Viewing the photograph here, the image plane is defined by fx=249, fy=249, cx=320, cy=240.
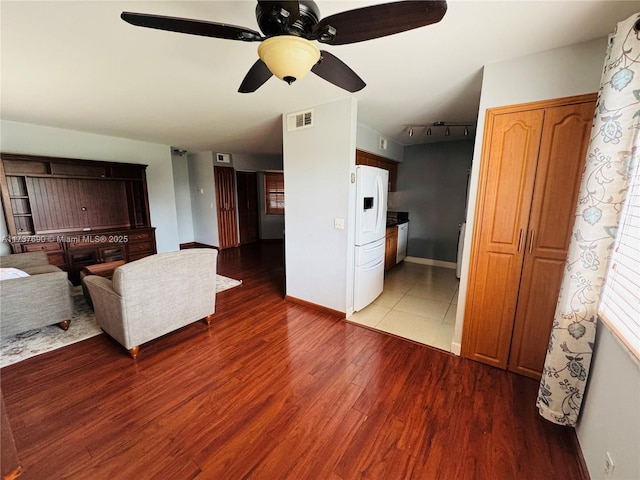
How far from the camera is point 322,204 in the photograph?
294 cm

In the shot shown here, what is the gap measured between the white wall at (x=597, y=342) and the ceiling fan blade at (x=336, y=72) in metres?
1.16

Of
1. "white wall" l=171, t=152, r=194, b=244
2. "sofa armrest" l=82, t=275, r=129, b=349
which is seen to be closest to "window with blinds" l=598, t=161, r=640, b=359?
"sofa armrest" l=82, t=275, r=129, b=349

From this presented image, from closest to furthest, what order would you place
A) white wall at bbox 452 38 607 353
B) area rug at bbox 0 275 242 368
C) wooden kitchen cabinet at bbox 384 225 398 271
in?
1. white wall at bbox 452 38 607 353
2. area rug at bbox 0 275 242 368
3. wooden kitchen cabinet at bbox 384 225 398 271

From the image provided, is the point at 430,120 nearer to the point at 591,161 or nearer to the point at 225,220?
the point at 591,161

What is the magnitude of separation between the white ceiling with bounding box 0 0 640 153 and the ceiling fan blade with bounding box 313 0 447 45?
372 millimetres

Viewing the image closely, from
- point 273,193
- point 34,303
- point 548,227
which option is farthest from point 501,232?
point 273,193

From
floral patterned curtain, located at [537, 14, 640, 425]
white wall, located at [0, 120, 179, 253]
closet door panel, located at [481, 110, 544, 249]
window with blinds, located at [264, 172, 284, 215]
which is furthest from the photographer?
window with blinds, located at [264, 172, 284, 215]

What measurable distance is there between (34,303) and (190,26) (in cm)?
292

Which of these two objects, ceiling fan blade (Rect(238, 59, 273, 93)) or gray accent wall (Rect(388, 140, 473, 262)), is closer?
ceiling fan blade (Rect(238, 59, 273, 93))

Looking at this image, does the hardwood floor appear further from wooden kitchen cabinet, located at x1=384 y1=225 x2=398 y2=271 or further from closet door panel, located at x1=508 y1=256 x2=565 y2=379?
wooden kitchen cabinet, located at x1=384 y1=225 x2=398 y2=271

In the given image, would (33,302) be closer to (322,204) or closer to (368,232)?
(322,204)

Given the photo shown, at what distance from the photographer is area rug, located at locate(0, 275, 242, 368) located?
2.22 meters

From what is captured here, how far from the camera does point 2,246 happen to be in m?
3.49

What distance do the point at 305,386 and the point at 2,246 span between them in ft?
15.5
